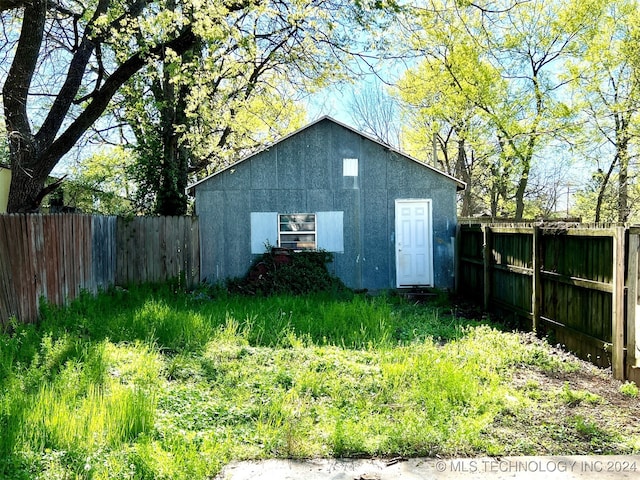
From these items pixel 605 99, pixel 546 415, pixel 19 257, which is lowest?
pixel 546 415

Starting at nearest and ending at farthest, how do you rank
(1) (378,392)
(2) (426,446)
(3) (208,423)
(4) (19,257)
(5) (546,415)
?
(2) (426,446)
(3) (208,423)
(5) (546,415)
(1) (378,392)
(4) (19,257)

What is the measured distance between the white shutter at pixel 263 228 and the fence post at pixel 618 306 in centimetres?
810

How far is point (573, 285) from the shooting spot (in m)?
6.46

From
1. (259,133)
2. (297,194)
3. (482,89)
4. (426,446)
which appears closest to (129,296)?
(297,194)

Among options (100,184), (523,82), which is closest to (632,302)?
(100,184)

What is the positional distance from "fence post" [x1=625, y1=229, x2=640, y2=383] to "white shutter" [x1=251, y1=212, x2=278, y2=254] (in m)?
8.26

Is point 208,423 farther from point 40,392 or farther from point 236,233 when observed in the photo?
point 236,233

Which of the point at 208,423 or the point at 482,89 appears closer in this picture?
the point at 208,423

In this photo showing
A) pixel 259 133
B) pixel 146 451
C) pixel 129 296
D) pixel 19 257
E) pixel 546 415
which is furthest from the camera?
pixel 259 133

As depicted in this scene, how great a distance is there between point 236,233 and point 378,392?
8346mm

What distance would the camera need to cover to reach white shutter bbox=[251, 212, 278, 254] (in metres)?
12.3

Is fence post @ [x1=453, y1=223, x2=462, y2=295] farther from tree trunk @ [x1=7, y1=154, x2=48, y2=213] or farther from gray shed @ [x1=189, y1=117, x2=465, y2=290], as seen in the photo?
tree trunk @ [x1=7, y1=154, x2=48, y2=213]

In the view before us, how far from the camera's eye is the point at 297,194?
A: 1236 centimetres

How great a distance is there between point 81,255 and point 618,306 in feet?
26.4
